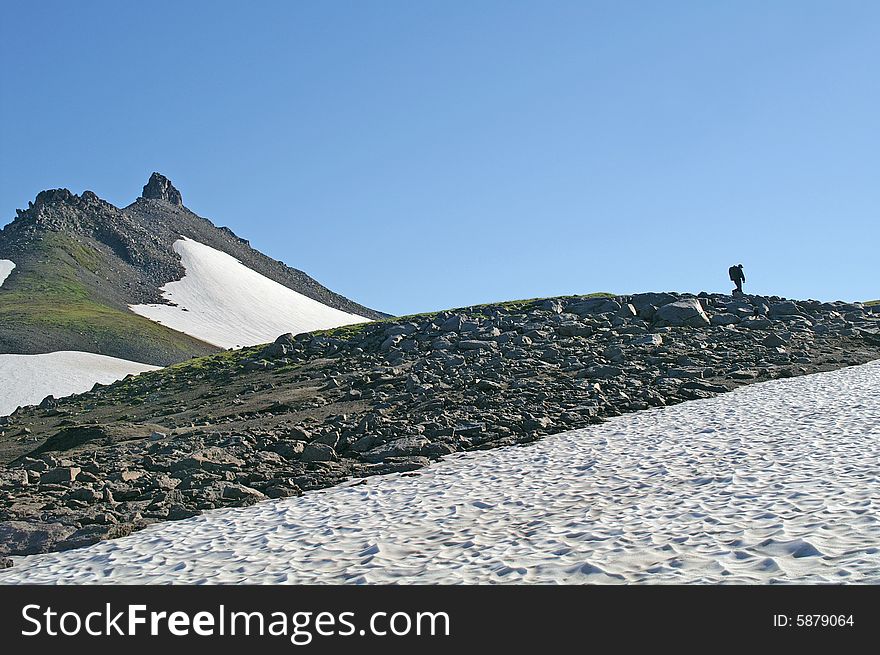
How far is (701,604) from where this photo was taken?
824 cm

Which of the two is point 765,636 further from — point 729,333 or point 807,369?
point 729,333

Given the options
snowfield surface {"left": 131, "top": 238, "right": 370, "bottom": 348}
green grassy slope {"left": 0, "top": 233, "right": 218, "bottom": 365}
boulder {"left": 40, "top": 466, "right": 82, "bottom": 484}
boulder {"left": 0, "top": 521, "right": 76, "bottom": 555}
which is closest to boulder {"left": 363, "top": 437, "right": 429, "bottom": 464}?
boulder {"left": 40, "top": 466, "right": 82, "bottom": 484}

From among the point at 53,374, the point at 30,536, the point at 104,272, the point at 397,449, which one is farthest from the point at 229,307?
the point at 30,536

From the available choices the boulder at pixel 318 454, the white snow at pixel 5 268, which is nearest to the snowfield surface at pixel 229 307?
the white snow at pixel 5 268

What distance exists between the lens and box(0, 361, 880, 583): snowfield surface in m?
9.65

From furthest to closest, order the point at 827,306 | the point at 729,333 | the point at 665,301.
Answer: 1. the point at 827,306
2. the point at 665,301
3. the point at 729,333

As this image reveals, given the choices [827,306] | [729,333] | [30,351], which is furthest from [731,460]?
[30,351]

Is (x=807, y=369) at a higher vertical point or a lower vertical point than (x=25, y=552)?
higher

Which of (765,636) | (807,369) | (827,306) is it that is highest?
(827,306)

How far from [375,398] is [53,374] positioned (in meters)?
39.7

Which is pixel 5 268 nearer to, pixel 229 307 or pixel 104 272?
pixel 104 272

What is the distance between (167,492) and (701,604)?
12408 millimetres

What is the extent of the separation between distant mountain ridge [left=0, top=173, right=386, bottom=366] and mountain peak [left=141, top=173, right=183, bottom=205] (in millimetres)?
233

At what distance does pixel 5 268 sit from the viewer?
339 feet
